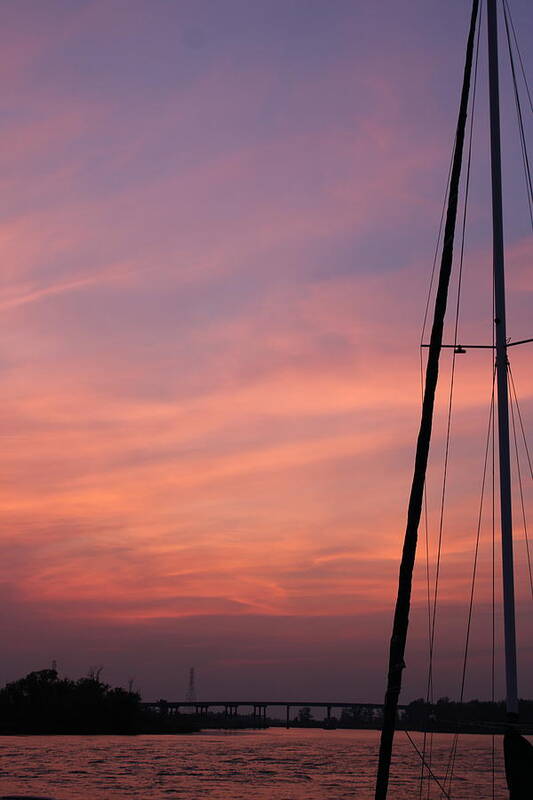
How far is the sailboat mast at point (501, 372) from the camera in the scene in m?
12.7

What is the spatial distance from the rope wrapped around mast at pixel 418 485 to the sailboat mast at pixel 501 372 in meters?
1.42

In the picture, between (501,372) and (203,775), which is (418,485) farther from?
(203,775)

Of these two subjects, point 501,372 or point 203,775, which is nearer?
point 501,372

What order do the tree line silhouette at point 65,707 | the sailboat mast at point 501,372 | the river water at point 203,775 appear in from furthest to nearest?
1. the tree line silhouette at point 65,707
2. the river water at point 203,775
3. the sailboat mast at point 501,372

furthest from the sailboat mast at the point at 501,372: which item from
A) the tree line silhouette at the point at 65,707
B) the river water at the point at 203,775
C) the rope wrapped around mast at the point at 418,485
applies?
the tree line silhouette at the point at 65,707

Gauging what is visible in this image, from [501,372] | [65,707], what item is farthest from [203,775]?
[65,707]

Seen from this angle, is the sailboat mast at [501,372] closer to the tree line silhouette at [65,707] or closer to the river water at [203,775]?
the river water at [203,775]

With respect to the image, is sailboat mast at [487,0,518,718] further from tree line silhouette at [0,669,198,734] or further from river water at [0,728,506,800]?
tree line silhouette at [0,669,198,734]

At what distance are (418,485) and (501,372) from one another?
11.7 ft

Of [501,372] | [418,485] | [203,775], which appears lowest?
[203,775]

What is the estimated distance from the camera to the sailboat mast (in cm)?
1272

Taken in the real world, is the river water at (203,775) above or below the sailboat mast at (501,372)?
below

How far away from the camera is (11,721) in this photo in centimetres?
13875

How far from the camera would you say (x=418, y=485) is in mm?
11312
